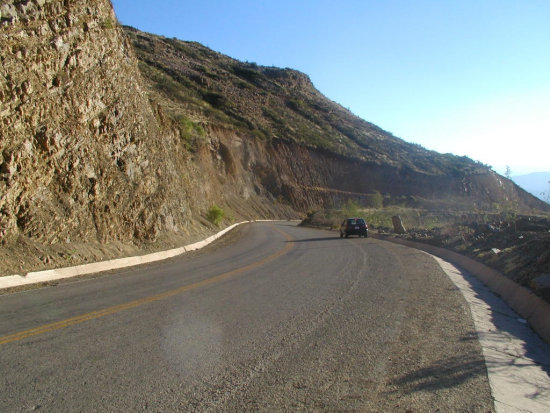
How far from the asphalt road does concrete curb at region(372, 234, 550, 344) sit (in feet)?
3.60

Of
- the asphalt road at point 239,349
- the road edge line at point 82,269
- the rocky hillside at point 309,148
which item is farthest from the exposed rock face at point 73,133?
the rocky hillside at point 309,148

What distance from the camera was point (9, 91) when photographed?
14.6 meters

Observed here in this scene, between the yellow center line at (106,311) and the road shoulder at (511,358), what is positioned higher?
the road shoulder at (511,358)

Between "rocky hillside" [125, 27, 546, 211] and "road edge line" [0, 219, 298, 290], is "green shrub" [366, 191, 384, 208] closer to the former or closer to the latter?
"rocky hillside" [125, 27, 546, 211]

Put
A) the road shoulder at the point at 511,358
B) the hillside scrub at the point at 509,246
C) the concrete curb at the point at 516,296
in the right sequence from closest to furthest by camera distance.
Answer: the road shoulder at the point at 511,358 < the concrete curb at the point at 516,296 < the hillside scrub at the point at 509,246

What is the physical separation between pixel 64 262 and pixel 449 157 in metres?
99.4

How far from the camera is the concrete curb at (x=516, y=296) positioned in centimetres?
803

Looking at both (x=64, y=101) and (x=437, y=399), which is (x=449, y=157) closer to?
(x=64, y=101)

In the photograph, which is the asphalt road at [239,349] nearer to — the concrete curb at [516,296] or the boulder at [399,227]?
the concrete curb at [516,296]

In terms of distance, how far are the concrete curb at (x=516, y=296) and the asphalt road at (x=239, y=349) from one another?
1097 mm

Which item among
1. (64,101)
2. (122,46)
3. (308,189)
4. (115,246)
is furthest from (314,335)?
(308,189)

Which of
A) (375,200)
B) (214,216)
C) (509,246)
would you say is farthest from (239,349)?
(375,200)

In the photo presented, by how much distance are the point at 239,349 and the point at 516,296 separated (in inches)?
277

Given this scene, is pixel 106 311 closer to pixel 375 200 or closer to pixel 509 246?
pixel 509 246
